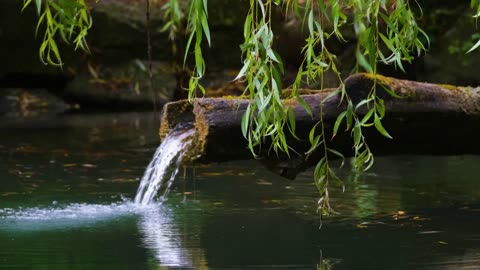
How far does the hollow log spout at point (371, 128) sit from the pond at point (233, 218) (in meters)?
0.45

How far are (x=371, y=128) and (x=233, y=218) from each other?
1156mm

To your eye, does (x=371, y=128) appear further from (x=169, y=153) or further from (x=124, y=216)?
(x=124, y=216)

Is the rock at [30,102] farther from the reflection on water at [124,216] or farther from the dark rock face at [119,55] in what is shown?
the reflection on water at [124,216]

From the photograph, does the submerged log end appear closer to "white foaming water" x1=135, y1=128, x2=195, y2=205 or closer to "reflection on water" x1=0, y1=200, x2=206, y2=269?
"white foaming water" x1=135, y1=128, x2=195, y2=205

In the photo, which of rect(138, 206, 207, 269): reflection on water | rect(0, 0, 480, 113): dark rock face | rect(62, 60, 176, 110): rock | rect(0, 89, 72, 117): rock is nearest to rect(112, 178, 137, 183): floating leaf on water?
rect(138, 206, 207, 269): reflection on water

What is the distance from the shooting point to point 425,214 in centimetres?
669

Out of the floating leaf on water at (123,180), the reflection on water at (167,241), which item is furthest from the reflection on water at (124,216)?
the floating leaf on water at (123,180)

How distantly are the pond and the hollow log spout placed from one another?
452 mm

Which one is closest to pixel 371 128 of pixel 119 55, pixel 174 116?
pixel 174 116

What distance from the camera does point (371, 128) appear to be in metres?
6.61

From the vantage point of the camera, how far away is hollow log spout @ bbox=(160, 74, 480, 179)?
6.14 meters

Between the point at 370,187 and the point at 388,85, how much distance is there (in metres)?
1.90

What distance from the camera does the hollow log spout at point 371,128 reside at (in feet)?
20.1

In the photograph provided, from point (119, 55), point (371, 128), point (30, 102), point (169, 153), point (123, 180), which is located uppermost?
point (119, 55)
